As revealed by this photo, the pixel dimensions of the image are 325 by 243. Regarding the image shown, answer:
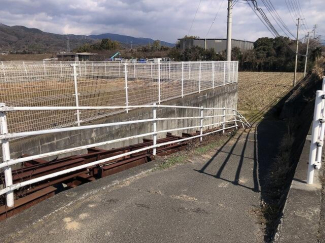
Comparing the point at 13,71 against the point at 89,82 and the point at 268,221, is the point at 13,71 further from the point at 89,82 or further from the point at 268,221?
the point at 268,221

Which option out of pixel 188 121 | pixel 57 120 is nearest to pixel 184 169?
pixel 57 120

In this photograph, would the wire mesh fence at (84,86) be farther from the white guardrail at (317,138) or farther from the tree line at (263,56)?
the tree line at (263,56)

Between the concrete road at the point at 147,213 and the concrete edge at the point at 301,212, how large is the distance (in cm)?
30

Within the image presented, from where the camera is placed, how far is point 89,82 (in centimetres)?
899

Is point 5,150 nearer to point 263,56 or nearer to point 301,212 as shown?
point 301,212

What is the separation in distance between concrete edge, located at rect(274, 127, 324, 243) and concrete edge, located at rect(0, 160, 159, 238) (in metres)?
2.25

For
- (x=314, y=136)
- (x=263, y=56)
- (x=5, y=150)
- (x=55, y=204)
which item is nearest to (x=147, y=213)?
(x=55, y=204)

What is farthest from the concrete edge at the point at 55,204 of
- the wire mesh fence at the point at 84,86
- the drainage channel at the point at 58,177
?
the wire mesh fence at the point at 84,86

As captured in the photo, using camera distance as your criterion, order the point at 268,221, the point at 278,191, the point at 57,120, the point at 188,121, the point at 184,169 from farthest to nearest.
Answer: the point at 188,121 < the point at 57,120 < the point at 184,169 < the point at 278,191 < the point at 268,221

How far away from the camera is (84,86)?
8.70 metres

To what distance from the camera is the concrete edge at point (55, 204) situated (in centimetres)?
303

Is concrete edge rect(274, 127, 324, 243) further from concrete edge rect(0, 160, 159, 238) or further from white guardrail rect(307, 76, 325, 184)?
concrete edge rect(0, 160, 159, 238)

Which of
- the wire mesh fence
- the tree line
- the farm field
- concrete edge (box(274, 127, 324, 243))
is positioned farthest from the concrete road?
the tree line

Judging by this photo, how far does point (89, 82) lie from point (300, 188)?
6.81 meters
